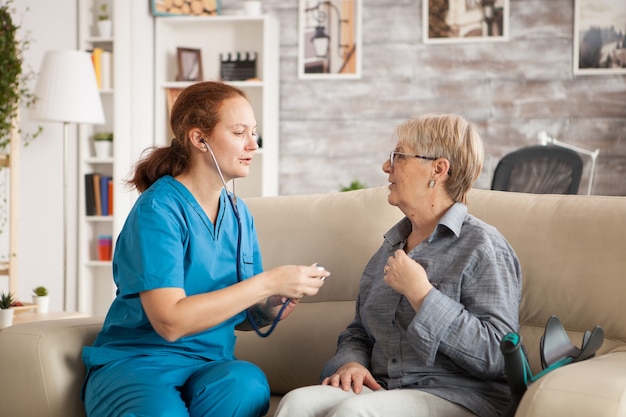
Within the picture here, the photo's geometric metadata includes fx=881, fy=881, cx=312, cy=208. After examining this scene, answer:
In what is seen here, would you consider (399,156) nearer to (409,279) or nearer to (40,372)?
(409,279)

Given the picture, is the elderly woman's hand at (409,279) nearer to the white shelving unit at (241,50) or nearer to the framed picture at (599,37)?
the white shelving unit at (241,50)

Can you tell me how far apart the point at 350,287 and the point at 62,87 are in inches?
106

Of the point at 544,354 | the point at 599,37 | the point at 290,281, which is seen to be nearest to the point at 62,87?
the point at 290,281

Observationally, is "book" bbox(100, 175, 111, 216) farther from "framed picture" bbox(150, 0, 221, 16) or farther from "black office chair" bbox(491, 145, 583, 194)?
"black office chair" bbox(491, 145, 583, 194)

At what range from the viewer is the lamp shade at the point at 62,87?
4.59m

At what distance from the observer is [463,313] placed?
1.88m

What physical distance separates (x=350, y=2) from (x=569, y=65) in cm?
143

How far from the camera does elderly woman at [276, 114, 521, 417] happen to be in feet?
6.13

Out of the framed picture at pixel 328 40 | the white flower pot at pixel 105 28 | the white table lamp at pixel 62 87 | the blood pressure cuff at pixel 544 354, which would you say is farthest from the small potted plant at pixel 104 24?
the blood pressure cuff at pixel 544 354

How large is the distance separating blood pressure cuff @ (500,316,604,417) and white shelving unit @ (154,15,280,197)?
3.81m

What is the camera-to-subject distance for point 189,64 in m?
5.75

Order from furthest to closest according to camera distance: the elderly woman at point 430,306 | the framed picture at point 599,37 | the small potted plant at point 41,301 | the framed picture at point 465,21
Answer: the framed picture at point 465,21 < the framed picture at point 599,37 < the small potted plant at point 41,301 < the elderly woman at point 430,306

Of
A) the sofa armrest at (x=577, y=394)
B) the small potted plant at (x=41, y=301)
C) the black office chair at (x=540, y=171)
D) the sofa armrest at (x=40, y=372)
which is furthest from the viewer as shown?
the black office chair at (x=540, y=171)

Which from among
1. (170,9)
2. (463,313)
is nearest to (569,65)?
(170,9)
